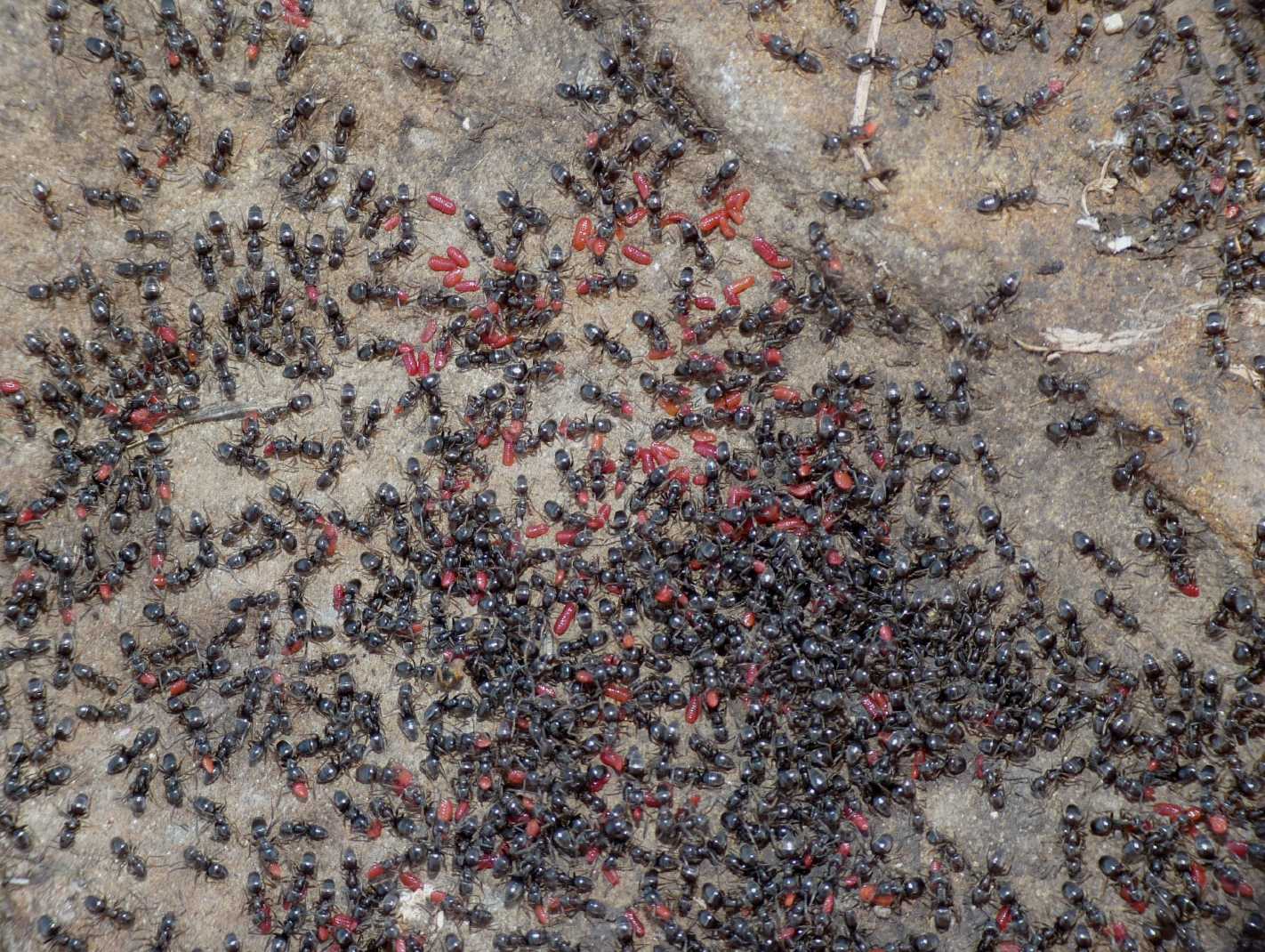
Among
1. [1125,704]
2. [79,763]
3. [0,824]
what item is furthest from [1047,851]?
[0,824]

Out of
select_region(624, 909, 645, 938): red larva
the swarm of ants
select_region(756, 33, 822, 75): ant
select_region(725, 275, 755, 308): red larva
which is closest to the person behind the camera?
select_region(756, 33, 822, 75): ant

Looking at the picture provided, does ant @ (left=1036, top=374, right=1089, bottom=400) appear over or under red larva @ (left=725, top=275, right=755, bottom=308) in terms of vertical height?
under

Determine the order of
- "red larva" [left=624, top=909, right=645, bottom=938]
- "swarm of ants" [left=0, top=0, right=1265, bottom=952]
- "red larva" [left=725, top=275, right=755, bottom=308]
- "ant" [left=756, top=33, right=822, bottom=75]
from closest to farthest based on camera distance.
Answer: "ant" [left=756, top=33, right=822, bottom=75] < "swarm of ants" [left=0, top=0, right=1265, bottom=952] < "red larva" [left=624, top=909, right=645, bottom=938] < "red larva" [left=725, top=275, right=755, bottom=308]

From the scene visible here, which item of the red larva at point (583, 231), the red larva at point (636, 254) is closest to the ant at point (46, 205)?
the red larva at point (583, 231)

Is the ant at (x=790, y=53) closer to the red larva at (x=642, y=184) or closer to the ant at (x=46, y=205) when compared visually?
the red larva at (x=642, y=184)

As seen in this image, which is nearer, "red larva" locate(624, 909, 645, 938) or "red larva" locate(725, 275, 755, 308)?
"red larva" locate(624, 909, 645, 938)

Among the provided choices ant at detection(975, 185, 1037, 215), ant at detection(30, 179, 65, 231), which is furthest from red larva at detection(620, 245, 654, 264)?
ant at detection(30, 179, 65, 231)

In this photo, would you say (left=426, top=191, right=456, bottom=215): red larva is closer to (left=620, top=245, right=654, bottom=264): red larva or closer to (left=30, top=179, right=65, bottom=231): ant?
(left=620, top=245, right=654, bottom=264): red larva
